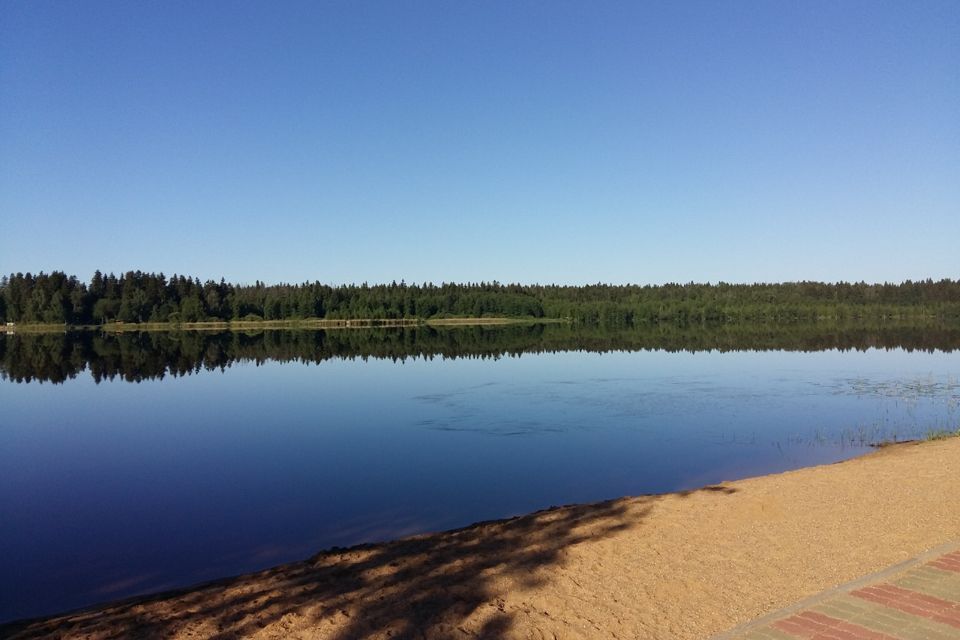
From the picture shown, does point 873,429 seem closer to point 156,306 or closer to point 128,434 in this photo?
point 128,434

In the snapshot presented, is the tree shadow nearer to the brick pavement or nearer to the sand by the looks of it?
the sand

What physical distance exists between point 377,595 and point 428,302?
125m

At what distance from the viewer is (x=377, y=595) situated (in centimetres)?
629

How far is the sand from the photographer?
545cm

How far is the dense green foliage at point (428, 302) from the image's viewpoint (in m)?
112

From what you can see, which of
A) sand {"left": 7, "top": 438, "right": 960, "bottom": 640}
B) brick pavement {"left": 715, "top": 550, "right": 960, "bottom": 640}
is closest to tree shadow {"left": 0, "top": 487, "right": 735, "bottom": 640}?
sand {"left": 7, "top": 438, "right": 960, "bottom": 640}

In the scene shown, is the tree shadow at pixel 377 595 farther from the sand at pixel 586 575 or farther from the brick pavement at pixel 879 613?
the brick pavement at pixel 879 613

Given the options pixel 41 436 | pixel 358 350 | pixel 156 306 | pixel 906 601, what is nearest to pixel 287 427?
pixel 41 436

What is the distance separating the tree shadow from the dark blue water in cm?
145

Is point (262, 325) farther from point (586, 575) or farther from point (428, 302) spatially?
point (586, 575)

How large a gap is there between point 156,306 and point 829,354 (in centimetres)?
10731

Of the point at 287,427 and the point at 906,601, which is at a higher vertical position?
the point at 906,601

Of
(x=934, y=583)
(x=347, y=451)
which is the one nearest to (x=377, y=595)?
(x=934, y=583)

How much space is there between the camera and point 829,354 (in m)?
44.3
